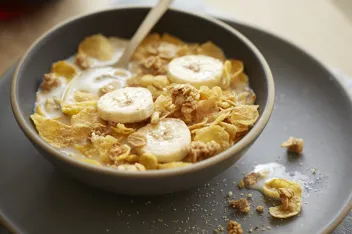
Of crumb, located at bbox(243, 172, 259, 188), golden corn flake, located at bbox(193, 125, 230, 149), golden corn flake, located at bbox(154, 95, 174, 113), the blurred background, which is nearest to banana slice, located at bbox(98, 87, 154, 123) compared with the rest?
golden corn flake, located at bbox(154, 95, 174, 113)

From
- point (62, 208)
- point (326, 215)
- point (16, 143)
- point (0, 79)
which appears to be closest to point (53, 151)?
point (62, 208)

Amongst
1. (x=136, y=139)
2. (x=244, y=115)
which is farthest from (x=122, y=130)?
(x=244, y=115)

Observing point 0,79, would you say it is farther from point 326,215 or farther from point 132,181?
point 326,215

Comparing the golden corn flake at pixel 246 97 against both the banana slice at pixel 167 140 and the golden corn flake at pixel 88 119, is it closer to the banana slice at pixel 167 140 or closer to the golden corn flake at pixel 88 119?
the banana slice at pixel 167 140

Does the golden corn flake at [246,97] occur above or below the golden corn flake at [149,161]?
above

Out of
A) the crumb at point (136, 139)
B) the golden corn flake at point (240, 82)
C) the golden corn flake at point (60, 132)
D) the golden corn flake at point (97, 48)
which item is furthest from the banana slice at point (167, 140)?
the golden corn flake at point (97, 48)
